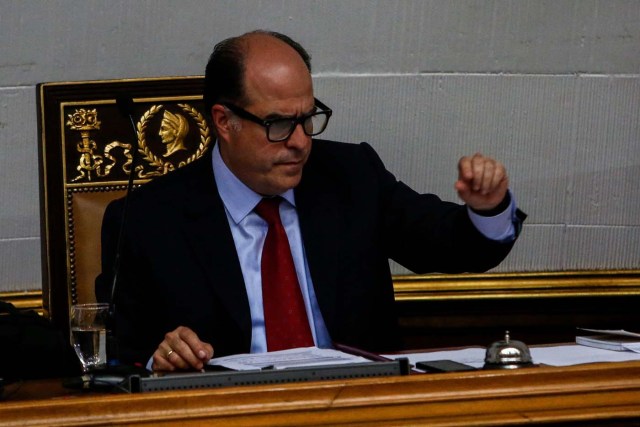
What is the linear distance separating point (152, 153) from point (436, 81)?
92 cm

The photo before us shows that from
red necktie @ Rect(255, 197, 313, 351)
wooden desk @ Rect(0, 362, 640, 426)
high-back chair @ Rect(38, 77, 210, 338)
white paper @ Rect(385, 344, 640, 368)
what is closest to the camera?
wooden desk @ Rect(0, 362, 640, 426)

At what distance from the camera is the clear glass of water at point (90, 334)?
194cm

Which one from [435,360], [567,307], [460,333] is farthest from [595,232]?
[435,360]

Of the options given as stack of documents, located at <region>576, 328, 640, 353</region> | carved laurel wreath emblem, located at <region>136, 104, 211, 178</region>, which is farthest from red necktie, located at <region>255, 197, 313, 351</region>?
stack of documents, located at <region>576, 328, 640, 353</region>

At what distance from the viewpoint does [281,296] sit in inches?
91.1

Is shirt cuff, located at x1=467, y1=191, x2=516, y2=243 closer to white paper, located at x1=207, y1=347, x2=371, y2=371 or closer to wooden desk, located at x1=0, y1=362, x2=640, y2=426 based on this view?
white paper, located at x1=207, y1=347, x2=371, y2=371

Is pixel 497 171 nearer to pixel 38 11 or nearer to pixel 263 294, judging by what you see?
pixel 263 294

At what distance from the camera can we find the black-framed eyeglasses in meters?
2.33

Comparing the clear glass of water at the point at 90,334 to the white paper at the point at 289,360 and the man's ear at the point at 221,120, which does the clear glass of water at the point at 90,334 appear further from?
the man's ear at the point at 221,120

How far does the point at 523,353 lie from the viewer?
5.49 feet

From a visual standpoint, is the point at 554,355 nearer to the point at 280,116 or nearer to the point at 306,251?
the point at 306,251

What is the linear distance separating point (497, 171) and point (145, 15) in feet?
4.68

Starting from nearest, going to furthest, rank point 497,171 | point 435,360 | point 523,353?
point 523,353
point 435,360
point 497,171

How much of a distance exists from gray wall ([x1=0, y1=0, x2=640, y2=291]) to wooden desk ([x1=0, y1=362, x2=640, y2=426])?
1748 millimetres
